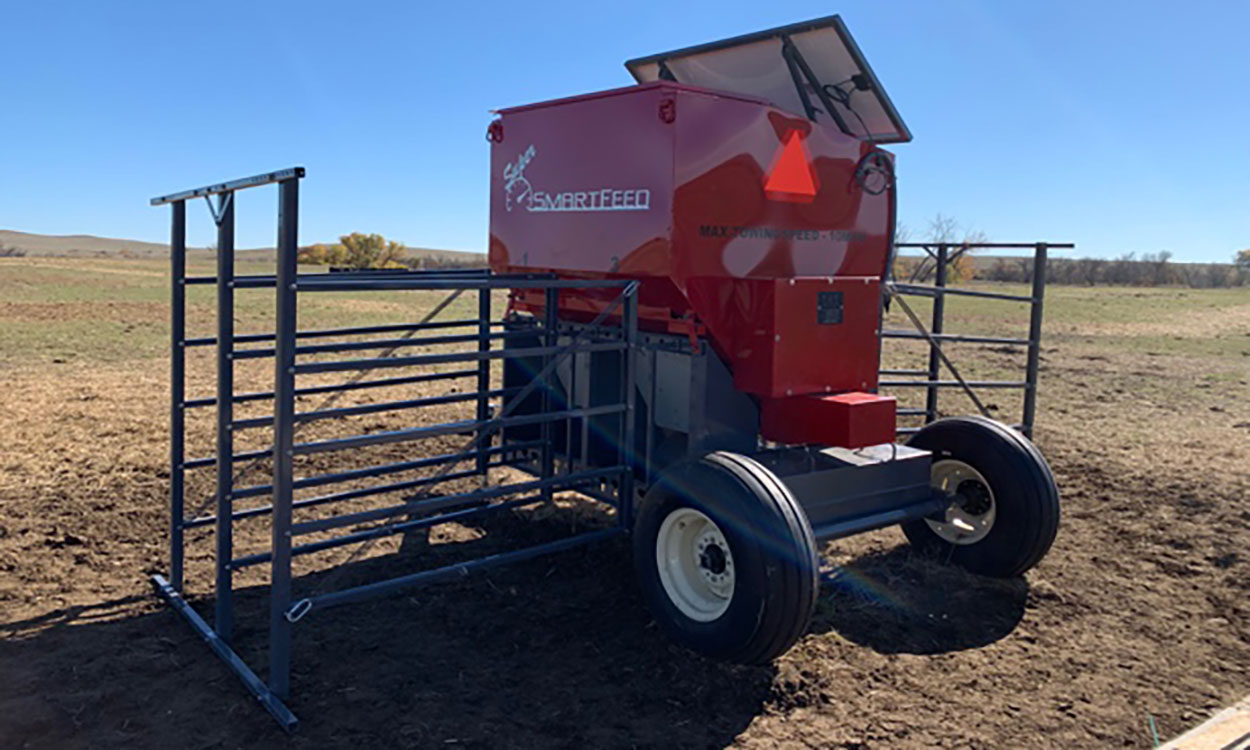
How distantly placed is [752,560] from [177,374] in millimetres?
3016

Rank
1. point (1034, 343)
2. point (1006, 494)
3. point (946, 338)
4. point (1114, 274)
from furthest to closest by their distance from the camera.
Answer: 1. point (1114, 274)
2. point (1034, 343)
3. point (946, 338)
4. point (1006, 494)

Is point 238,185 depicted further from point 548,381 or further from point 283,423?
point 548,381

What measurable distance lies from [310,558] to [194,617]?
105cm

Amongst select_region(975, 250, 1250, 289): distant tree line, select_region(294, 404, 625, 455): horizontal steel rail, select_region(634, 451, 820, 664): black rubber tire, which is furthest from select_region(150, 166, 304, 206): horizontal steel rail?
select_region(975, 250, 1250, 289): distant tree line

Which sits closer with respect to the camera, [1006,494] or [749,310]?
[749,310]

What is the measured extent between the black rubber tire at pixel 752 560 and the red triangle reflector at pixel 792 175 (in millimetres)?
1698

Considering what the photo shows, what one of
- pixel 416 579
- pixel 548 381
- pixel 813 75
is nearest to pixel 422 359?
pixel 416 579

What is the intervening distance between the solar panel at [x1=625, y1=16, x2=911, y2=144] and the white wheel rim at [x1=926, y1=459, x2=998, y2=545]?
202 cm

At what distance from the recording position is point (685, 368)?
536 centimetres

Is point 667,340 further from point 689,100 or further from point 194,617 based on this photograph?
point 194,617

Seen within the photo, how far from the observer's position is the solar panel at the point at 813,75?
580 cm

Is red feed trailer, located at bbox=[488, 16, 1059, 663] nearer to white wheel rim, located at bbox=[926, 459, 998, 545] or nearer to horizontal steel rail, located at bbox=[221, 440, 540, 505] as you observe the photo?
white wheel rim, located at bbox=[926, 459, 998, 545]

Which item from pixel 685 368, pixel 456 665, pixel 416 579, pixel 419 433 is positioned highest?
pixel 685 368

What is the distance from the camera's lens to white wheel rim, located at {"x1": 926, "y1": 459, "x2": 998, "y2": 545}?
5699mm
